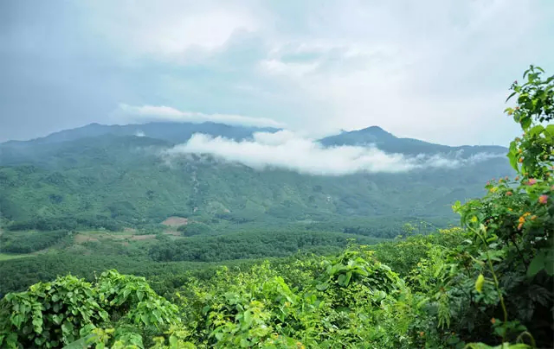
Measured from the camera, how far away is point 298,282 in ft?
26.4

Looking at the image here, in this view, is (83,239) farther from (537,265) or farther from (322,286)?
(537,265)

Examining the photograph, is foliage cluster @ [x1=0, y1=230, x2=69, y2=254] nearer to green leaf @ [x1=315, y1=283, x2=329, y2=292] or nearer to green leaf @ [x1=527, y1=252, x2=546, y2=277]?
green leaf @ [x1=315, y1=283, x2=329, y2=292]

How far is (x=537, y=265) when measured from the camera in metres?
2.51

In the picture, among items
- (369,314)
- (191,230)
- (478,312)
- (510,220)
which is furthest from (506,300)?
(191,230)

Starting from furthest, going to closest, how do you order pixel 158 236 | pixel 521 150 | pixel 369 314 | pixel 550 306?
1. pixel 158 236
2. pixel 369 314
3. pixel 521 150
4. pixel 550 306

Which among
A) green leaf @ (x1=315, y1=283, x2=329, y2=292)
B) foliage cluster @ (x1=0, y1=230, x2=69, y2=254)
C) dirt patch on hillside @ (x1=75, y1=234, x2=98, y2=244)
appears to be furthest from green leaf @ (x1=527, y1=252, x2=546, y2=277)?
dirt patch on hillside @ (x1=75, y1=234, x2=98, y2=244)

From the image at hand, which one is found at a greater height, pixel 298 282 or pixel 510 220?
pixel 510 220

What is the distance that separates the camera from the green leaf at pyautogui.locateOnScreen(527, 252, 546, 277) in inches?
97.7

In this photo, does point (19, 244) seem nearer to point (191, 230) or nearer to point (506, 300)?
point (191, 230)

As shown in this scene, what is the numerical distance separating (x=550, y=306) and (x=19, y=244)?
150 metres

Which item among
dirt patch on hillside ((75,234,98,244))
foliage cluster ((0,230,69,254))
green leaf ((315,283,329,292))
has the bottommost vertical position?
dirt patch on hillside ((75,234,98,244))

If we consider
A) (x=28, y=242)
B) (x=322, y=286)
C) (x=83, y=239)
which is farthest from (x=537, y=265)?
(x=83, y=239)

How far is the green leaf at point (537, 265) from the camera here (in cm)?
248

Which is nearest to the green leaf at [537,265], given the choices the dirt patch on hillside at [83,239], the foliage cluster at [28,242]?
the foliage cluster at [28,242]
